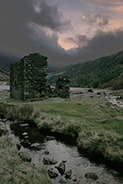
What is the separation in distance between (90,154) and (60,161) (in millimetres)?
1827

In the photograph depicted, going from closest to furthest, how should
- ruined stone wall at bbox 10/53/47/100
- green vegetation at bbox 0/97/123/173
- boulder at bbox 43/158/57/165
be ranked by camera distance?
boulder at bbox 43/158/57/165 < green vegetation at bbox 0/97/123/173 < ruined stone wall at bbox 10/53/47/100

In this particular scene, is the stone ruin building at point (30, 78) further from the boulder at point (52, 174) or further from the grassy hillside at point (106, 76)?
the grassy hillside at point (106, 76)

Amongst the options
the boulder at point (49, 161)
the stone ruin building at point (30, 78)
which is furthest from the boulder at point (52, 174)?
the stone ruin building at point (30, 78)

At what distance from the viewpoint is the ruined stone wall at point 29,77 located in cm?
2536

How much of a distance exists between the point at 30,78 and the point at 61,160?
19.6 meters

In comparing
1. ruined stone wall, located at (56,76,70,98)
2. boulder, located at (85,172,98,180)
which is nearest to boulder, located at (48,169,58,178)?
boulder, located at (85,172,98,180)

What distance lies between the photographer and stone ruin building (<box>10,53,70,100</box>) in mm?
25375

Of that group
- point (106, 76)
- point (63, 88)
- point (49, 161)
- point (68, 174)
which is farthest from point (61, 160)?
point (106, 76)

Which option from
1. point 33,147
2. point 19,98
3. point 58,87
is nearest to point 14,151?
point 33,147

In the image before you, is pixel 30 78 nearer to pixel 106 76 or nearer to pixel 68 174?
pixel 68 174

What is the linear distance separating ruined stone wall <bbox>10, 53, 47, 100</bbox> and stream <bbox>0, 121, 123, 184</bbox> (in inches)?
560

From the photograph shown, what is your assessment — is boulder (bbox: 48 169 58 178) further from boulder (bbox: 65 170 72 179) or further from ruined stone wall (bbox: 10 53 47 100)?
ruined stone wall (bbox: 10 53 47 100)

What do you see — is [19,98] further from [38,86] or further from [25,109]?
[25,109]

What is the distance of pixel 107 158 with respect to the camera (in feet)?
26.2
